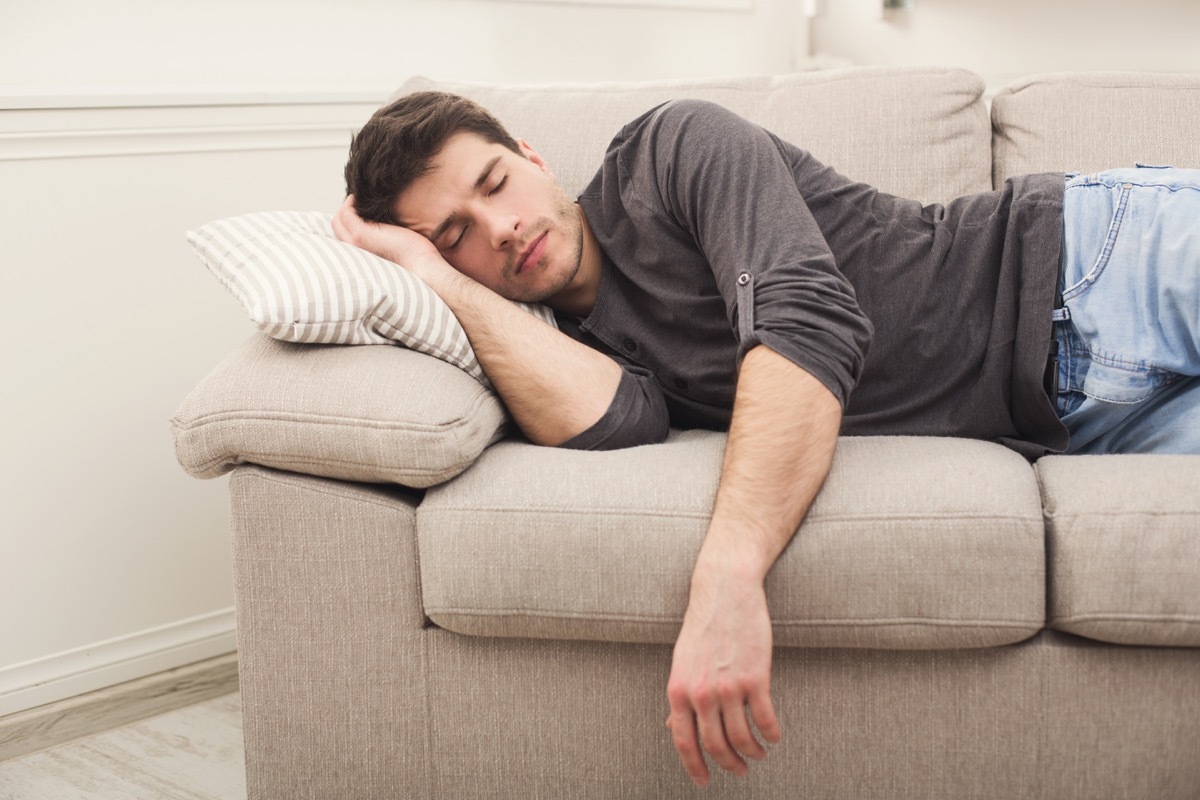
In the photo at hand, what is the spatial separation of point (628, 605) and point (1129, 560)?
0.53 meters

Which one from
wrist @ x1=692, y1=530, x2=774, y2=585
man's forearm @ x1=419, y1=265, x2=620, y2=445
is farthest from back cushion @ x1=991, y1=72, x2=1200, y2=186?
wrist @ x1=692, y1=530, x2=774, y2=585

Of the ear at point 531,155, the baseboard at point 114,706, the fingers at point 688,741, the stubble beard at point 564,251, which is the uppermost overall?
the ear at point 531,155

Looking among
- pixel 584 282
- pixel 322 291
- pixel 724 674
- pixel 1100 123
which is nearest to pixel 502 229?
pixel 584 282

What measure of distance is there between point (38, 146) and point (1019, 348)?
150 cm

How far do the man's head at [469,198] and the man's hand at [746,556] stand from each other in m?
0.43

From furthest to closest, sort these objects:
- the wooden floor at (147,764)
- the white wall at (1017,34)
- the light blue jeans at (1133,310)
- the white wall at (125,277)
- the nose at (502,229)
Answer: the white wall at (1017,34) → the white wall at (125,277) → the wooden floor at (147,764) → the nose at (502,229) → the light blue jeans at (1133,310)

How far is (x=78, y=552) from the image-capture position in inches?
71.4

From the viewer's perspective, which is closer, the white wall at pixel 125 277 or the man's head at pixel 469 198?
the man's head at pixel 469 198

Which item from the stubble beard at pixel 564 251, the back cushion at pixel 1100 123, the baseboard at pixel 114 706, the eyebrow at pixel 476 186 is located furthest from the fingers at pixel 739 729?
the baseboard at pixel 114 706

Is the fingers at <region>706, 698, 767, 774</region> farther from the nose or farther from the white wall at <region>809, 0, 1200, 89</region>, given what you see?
the white wall at <region>809, 0, 1200, 89</region>

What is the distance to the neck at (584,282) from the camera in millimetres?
1558

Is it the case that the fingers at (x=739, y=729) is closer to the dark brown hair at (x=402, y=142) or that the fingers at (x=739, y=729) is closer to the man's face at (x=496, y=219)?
the man's face at (x=496, y=219)

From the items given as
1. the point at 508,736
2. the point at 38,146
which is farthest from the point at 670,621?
the point at 38,146

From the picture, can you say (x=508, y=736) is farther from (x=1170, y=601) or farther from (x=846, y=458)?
(x=1170, y=601)
